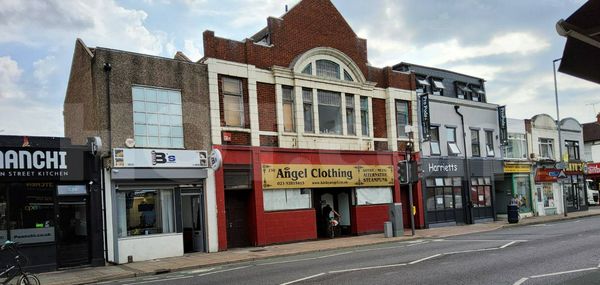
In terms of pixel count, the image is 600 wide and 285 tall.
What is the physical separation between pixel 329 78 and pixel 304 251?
29.9 feet

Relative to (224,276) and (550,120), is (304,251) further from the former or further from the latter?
(550,120)

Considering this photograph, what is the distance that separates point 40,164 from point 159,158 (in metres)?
3.77

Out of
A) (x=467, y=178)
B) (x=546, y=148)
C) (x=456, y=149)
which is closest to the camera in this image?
(x=456, y=149)

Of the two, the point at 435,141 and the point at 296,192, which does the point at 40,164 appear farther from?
the point at 435,141

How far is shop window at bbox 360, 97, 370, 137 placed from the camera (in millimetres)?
26359

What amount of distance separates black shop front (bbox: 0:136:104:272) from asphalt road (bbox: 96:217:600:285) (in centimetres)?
379

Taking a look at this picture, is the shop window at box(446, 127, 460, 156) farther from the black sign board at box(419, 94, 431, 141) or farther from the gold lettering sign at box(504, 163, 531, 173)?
the gold lettering sign at box(504, 163, 531, 173)

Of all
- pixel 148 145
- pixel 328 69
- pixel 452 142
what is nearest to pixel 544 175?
pixel 452 142

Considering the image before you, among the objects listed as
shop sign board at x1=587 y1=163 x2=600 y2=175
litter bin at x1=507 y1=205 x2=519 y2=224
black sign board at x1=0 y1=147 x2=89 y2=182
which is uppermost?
black sign board at x1=0 y1=147 x2=89 y2=182

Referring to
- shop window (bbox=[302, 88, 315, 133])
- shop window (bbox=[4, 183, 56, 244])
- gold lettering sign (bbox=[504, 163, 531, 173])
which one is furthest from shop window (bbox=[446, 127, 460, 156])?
shop window (bbox=[4, 183, 56, 244])

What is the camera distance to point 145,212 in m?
18.8

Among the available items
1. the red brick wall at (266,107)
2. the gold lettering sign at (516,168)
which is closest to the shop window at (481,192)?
the gold lettering sign at (516,168)

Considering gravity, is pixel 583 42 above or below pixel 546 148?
below

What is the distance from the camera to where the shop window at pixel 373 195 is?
25625mm
